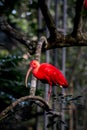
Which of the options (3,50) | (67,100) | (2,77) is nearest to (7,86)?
(2,77)

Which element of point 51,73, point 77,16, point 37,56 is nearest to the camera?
point 37,56

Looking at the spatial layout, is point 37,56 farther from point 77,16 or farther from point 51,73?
point 77,16

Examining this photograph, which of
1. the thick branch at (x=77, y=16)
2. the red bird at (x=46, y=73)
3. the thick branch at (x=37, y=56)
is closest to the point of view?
the thick branch at (x=37, y=56)

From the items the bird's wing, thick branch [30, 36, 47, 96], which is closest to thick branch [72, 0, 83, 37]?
thick branch [30, 36, 47, 96]

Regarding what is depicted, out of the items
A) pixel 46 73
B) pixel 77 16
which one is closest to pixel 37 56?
pixel 46 73

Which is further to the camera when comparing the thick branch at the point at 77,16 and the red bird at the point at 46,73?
the thick branch at the point at 77,16

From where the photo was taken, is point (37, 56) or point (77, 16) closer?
point (37, 56)

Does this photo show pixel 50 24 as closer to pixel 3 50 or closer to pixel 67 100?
pixel 67 100

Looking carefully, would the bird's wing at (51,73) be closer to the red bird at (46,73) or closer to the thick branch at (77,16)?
the red bird at (46,73)

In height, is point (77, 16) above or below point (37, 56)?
above

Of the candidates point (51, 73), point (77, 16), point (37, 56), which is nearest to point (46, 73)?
point (51, 73)

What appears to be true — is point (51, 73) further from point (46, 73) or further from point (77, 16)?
point (77, 16)

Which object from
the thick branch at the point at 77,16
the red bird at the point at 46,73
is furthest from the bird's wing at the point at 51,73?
the thick branch at the point at 77,16

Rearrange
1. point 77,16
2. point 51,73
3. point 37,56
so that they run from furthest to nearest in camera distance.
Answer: point 77,16 < point 51,73 < point 37,56
